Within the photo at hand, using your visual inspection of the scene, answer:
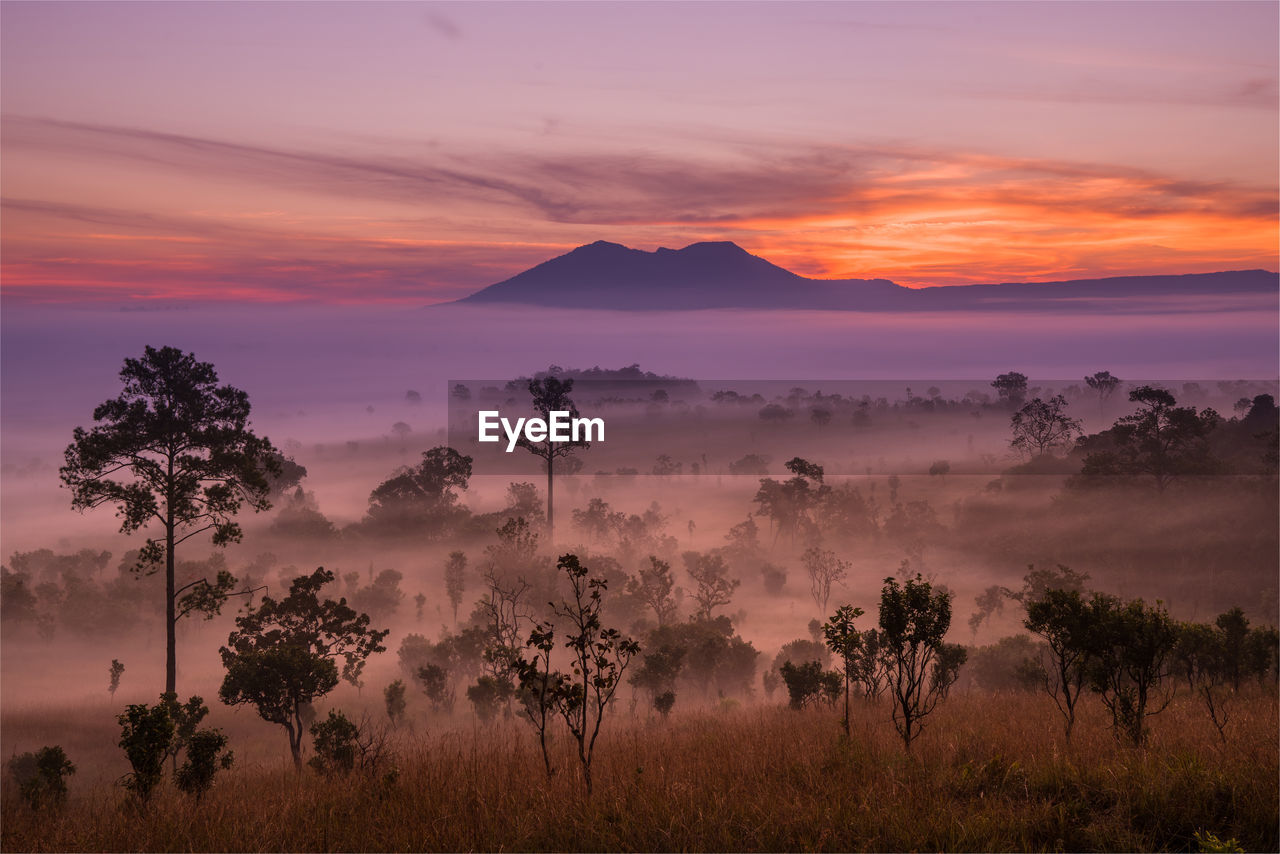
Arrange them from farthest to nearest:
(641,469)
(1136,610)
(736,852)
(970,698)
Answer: (641,469)
(970,698)
(1136,610)
(736,852)

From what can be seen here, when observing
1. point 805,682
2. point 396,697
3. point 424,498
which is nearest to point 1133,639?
point 805,682

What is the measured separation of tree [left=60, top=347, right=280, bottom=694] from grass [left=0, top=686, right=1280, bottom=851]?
18918 millimetres

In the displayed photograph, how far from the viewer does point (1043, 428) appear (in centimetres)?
12719

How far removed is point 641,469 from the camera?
189 m

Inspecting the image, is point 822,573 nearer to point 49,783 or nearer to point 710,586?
point 710,586

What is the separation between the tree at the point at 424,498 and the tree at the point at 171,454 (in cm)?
5791

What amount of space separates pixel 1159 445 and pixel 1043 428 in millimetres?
41201

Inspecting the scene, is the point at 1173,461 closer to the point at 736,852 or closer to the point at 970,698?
the point at 970,698

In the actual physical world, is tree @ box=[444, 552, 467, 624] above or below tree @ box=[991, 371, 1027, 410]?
below

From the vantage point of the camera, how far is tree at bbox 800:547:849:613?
86000mm

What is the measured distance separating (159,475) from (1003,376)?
7690 inches

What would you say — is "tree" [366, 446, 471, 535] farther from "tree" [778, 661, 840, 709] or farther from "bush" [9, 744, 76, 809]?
"bush" [9, 744, 76, 809]

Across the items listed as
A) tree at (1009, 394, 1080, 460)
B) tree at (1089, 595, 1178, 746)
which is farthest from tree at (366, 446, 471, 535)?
tree at (1009, 394, 1080, 460)

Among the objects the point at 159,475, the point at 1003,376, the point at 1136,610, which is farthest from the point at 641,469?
the point at 1136,610
